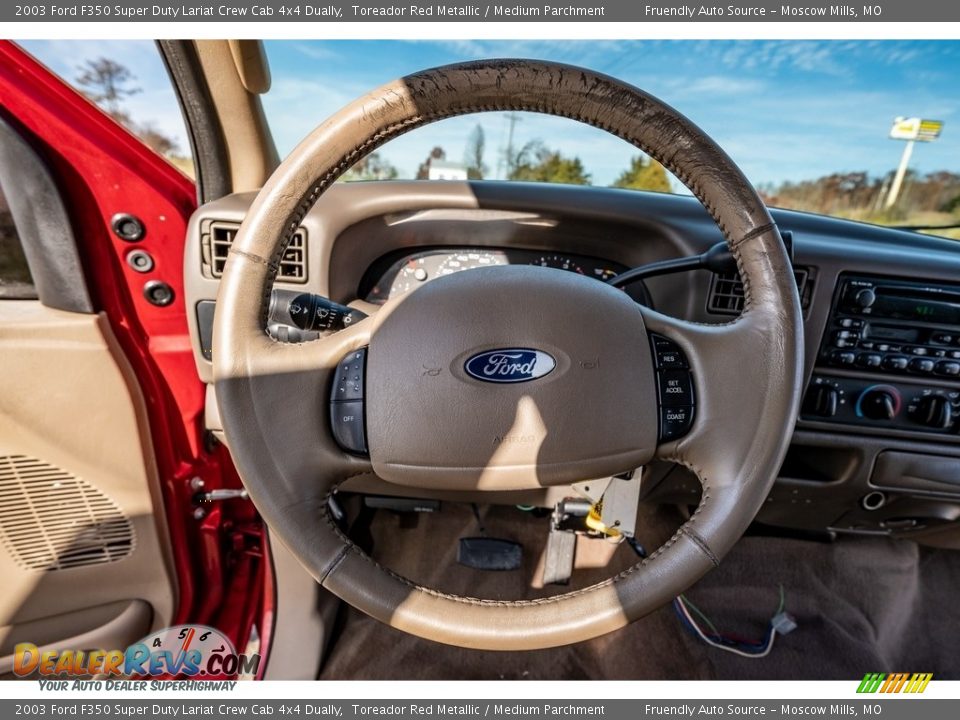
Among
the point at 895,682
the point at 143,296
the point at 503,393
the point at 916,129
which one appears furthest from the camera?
the point at 916,129

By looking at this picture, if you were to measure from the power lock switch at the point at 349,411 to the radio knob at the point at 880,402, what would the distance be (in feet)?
3.87

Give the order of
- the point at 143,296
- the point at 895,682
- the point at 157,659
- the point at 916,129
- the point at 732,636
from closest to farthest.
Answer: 1. the point at 143,296
2. the point at 157,659
3. the point at 895,682
4. the point at 732,636
5. the point at 916,129

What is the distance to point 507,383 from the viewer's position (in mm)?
775

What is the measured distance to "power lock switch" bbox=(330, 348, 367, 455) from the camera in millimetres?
774

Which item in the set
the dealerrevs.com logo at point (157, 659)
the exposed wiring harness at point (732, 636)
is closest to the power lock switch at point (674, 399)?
the exposed wiring harness at point (732, 636)

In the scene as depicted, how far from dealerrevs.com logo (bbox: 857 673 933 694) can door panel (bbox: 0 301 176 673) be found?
6.44ft

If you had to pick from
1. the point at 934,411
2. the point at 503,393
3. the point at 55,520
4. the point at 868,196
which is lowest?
the point at 55,520

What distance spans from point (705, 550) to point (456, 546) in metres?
1.26

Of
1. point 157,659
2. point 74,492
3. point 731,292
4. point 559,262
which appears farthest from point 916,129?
point 157,659

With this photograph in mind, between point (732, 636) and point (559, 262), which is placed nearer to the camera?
point (559, 262)

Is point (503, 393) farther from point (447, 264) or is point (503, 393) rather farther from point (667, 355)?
point (447, 264)

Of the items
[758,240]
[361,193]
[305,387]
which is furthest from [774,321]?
[361,193]

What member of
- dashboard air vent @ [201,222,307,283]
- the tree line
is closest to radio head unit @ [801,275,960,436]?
the tree line

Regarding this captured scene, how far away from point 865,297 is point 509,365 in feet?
2.87
